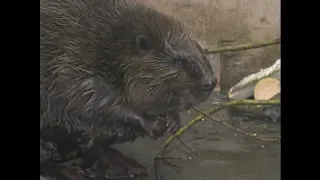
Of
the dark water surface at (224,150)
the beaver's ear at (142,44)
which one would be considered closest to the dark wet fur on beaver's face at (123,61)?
the beaver's ear at (142,44)

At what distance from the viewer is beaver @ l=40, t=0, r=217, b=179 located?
135 cm

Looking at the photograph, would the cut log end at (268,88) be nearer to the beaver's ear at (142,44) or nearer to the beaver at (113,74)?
the beaver at (113,74)

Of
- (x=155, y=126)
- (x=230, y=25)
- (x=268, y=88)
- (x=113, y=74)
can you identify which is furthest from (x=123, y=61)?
(x=268, y=88)

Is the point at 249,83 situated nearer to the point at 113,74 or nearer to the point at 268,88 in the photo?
the point at 268,88

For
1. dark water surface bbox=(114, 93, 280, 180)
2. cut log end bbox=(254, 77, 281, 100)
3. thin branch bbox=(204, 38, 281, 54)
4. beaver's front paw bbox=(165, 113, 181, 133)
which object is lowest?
dark water surface bbox=(114, 93, 280, 180)

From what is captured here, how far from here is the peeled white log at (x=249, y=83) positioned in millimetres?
1312

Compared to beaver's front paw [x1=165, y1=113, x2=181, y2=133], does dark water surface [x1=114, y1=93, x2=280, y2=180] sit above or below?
below

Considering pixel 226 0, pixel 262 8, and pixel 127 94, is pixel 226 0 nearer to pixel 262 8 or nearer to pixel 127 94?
pixel 262 8

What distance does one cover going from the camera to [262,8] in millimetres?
1323

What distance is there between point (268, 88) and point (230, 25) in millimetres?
265

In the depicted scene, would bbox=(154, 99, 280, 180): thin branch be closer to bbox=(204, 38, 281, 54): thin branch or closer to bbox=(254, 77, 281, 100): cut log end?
bbox=(254, 77, 281, 100): cut log end

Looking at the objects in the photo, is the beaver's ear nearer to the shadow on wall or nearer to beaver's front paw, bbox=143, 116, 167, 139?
the shadow on wall

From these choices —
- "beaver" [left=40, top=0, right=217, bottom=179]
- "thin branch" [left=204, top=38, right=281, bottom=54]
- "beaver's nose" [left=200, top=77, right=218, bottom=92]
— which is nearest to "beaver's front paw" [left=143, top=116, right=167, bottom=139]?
"beaver" [left=40, top=0, right=217, bottom=179]
